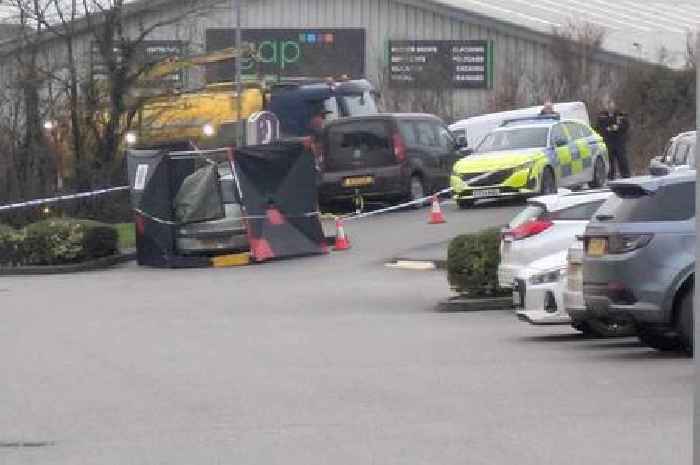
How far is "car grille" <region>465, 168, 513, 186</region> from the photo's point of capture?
3172cm

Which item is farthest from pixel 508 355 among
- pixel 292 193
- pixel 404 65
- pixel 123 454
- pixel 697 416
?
pixel 404 65

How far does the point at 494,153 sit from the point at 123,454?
22.9 m

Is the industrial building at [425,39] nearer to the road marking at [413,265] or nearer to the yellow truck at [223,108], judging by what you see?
the yellow truck at [223,108]

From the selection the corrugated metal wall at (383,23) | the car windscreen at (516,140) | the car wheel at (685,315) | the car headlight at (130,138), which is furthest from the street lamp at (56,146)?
the car wheel at (685,315)

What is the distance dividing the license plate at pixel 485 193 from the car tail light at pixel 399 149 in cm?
160

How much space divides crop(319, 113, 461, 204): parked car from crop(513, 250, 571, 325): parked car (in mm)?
15448

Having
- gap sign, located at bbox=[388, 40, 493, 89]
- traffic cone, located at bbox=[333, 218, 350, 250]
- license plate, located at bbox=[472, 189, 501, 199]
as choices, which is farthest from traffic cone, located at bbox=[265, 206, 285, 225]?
gap sign, located at bbox=[388, 40, 493, 89]

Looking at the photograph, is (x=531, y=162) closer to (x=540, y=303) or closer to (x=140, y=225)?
(x=140, y=225)

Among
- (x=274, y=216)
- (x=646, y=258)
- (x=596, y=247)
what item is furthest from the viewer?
(x=274, y=216)

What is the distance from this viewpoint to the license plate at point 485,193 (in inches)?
1254

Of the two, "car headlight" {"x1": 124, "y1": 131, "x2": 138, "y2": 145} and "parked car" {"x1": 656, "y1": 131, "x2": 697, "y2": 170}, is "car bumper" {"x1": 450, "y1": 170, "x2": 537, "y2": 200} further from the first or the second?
"car headlight" {"x1": 124, "y1": 131, "x2": 138, "y2": 145}

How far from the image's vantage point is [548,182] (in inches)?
1260

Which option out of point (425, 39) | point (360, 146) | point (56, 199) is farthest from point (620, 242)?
point (425, 39)

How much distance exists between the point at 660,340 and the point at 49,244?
15.1 meters
